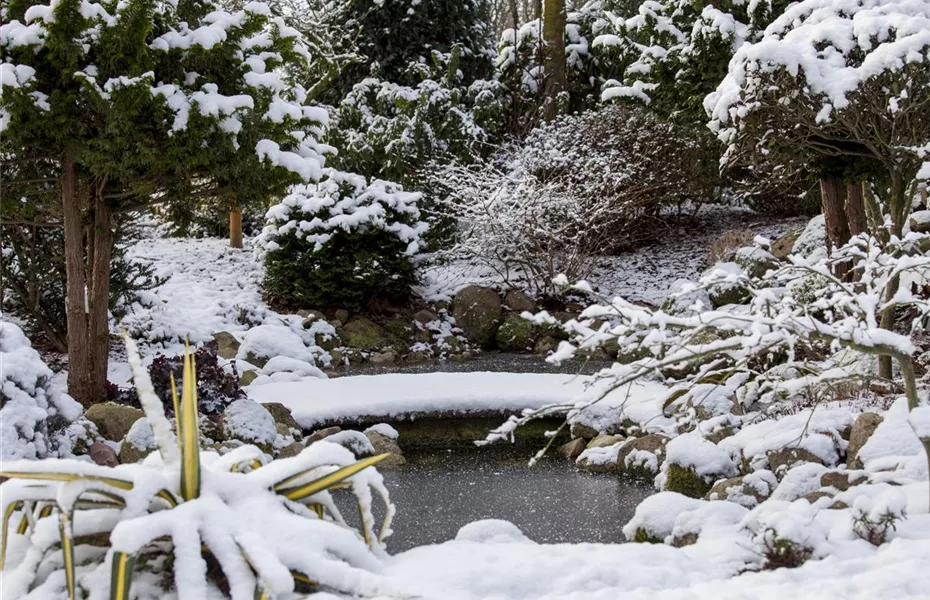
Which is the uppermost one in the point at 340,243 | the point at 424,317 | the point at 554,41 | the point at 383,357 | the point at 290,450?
the point at 554,41

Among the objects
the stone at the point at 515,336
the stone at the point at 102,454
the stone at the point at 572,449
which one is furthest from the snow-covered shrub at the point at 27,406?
the stone at the point at 515,336

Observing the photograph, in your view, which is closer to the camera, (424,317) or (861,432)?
(861,432)

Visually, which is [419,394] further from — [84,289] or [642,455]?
[84,289]

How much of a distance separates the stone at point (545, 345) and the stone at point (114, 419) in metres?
4.96

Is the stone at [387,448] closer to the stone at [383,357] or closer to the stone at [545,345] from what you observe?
the stone at [383,357]

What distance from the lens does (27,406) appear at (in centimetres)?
356

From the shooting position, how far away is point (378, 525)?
4.04 m

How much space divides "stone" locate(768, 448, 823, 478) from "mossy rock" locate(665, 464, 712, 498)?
16.0 inches

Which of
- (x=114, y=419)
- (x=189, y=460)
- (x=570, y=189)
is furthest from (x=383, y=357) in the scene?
(x=189, y=460)

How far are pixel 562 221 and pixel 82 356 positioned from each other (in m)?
6.24

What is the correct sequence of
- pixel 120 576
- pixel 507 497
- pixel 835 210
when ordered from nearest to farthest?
pixel 120 576 → pixel 507 497 → pixel 835 210

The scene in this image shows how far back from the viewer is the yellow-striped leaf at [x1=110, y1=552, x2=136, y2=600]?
1.85 meters

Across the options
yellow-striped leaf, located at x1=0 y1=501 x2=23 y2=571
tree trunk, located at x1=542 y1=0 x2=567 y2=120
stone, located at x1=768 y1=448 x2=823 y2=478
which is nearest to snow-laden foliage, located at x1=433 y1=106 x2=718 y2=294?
tree trunk, located at x1=542 y1=0 x2=567 y2=120

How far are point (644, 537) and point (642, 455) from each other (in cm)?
149
